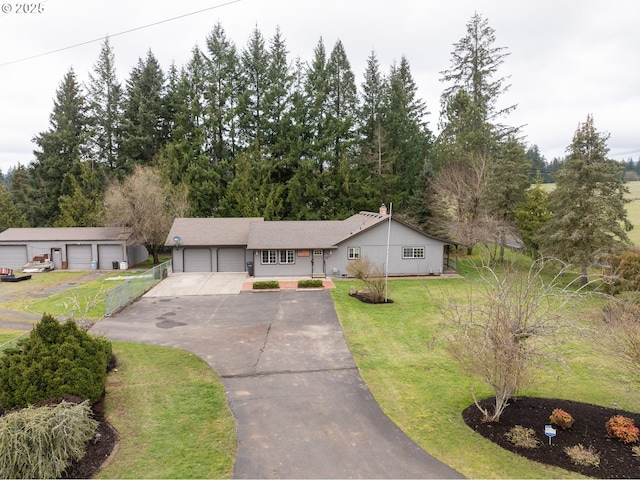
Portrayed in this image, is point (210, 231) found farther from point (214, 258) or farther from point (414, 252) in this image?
point (414, 252)

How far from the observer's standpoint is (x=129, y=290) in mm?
21156

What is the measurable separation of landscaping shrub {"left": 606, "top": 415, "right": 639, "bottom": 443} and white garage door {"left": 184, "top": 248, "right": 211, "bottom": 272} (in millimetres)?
26009

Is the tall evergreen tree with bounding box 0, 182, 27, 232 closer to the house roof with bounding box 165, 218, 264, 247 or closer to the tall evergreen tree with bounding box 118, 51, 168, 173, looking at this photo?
the tall evergreen tree with bounding box 118, 51, 168, 173

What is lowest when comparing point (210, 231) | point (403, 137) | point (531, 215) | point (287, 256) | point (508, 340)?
point (508, 340)

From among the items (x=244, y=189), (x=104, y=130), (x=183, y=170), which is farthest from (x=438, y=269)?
(x=104, y=130)

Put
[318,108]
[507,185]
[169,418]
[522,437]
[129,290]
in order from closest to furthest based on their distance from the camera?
[522,437] < [169,418] < [129,290] < [507,185] < [318,108]

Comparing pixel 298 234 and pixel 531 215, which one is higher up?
pixel 531 215

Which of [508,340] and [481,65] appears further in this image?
[481,65]

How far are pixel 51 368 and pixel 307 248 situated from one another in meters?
19.1

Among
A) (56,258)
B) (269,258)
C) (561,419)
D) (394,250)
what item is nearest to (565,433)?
(561,419)

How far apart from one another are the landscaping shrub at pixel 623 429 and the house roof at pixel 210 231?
24.4 metres

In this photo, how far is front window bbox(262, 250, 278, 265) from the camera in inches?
1105

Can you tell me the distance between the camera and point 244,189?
39.5 m

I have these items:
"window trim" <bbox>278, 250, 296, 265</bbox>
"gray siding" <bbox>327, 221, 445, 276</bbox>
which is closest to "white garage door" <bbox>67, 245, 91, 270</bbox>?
"window trim" <bbox>278, 250, 296, 265</bbox>
